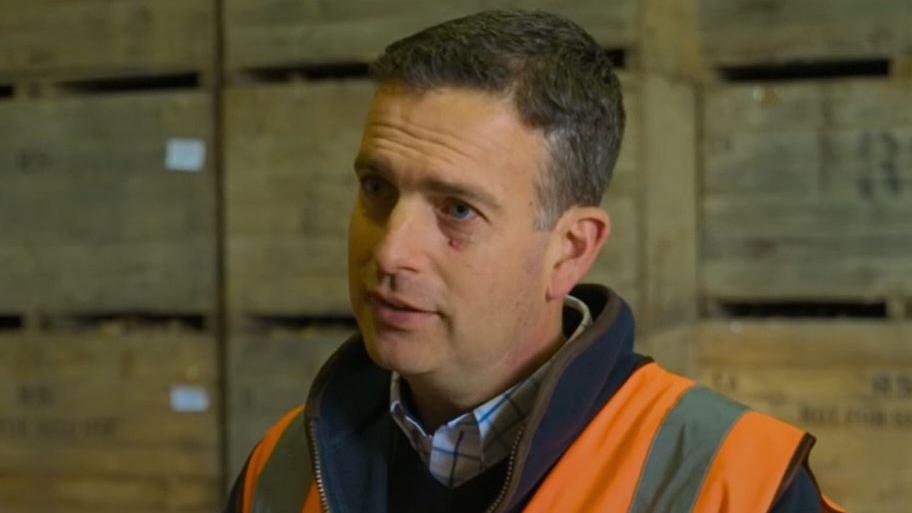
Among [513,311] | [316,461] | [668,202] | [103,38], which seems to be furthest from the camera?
[103,38]

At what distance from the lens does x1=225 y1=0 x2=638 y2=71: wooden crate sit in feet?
10.8

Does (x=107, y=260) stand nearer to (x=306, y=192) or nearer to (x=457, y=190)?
(x=306, y=192)

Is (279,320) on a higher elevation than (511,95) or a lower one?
lower

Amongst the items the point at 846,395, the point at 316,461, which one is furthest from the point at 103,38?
the point at 846,395

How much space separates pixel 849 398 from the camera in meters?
3.54

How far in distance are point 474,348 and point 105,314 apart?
7.62 feet

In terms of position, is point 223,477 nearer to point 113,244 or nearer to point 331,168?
point 113,244

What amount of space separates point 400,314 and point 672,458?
0.45 m

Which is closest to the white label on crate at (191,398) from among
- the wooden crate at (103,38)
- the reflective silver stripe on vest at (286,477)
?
the wooden crate at (103,38)

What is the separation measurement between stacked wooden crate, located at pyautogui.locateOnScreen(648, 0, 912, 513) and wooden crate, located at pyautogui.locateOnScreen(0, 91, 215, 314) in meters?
1.50

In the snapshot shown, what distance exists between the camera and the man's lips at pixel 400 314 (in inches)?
69.7

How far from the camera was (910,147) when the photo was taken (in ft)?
11.4

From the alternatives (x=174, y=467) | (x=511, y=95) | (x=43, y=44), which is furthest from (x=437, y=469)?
(x=43, y=44)

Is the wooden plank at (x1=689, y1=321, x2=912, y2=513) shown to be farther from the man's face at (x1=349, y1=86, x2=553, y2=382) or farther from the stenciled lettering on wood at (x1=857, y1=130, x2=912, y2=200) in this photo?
the man's face at (x1=349, y1=86, x2=553, y2=382)
